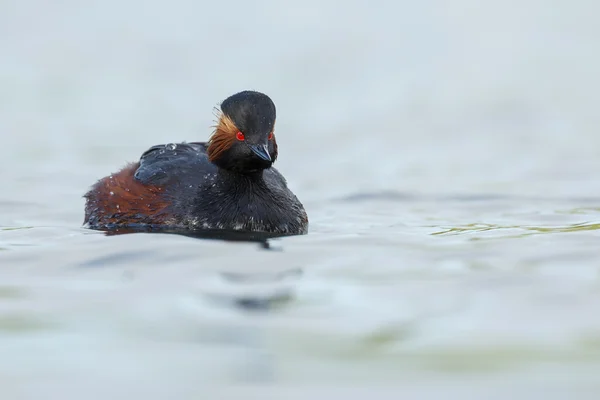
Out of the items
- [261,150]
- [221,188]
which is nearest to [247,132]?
[261,150]

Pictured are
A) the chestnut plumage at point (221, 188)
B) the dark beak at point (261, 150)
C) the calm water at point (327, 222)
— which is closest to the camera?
the calm water at point (327, 222)

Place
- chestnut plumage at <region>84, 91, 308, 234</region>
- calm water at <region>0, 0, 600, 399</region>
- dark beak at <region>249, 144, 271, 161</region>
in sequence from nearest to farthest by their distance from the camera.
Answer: calm water at <region>0, 0, 600, 399</region> → dark beak at <region>249, 144, 271, 161</region> → chestnut plumage at <region>84, 91, 308, 234</region>

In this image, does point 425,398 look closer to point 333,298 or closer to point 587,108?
point 333,298

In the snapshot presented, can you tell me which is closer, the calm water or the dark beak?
the calm water

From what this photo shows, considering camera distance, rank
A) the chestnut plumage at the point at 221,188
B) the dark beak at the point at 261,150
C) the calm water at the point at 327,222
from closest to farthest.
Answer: the calm water at the point at 327,222 → the dark beak at the point at 261,150 → the chestnut plumage at the point at 221,188

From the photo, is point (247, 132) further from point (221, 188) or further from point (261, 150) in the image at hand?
point (221, 188)

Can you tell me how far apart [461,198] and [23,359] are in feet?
27.0

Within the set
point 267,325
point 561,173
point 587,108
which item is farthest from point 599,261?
point 587,108

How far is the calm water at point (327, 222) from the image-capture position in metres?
5.42

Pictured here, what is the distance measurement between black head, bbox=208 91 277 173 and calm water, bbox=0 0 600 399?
3.13 feet

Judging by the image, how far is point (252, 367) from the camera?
209 inches

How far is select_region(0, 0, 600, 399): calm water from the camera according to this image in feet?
17.8

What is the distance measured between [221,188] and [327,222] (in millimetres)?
1580

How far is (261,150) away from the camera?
372 inches
